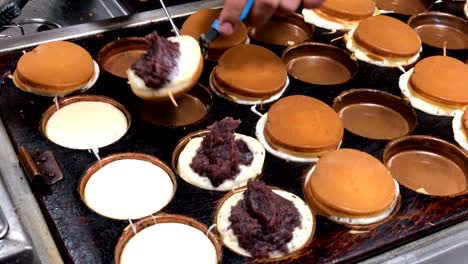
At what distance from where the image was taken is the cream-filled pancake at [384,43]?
2.91 metres

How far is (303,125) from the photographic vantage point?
2434mm

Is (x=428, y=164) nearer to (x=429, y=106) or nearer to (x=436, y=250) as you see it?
(x=429, y=106)

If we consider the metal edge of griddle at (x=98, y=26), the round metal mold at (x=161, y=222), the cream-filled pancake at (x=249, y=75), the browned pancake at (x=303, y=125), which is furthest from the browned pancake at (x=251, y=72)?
the round metal mold at (x=161, y=222)

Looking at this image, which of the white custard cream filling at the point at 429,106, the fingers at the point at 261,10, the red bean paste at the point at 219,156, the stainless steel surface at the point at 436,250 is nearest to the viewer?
the stainless steel surface at the point at 436,250

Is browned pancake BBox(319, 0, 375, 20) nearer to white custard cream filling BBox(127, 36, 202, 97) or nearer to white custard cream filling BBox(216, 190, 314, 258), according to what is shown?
white custard cream filling BBox(127, 36, 202, 97)

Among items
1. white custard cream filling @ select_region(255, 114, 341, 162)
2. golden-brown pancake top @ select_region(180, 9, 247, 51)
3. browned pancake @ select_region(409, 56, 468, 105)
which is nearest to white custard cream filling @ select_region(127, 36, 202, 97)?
white custard cream filling @ select_region(255, 114, 341, 162)

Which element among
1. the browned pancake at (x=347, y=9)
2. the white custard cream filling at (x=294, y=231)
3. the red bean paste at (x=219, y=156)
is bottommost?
the white custard cream filling at (x=294, y=231)

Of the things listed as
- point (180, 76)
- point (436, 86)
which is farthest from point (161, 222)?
point (436, 86)

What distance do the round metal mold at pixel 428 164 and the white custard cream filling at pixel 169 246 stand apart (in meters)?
0.94

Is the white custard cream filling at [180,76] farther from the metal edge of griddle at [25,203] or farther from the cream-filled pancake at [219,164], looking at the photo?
the metal edge of griddle at [25,203]

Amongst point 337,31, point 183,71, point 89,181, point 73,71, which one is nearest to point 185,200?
point 89,181

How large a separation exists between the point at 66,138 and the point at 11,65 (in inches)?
21.4

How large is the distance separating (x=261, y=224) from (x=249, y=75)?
90 centimetres

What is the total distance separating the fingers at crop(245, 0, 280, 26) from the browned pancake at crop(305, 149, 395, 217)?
25.2 inches
